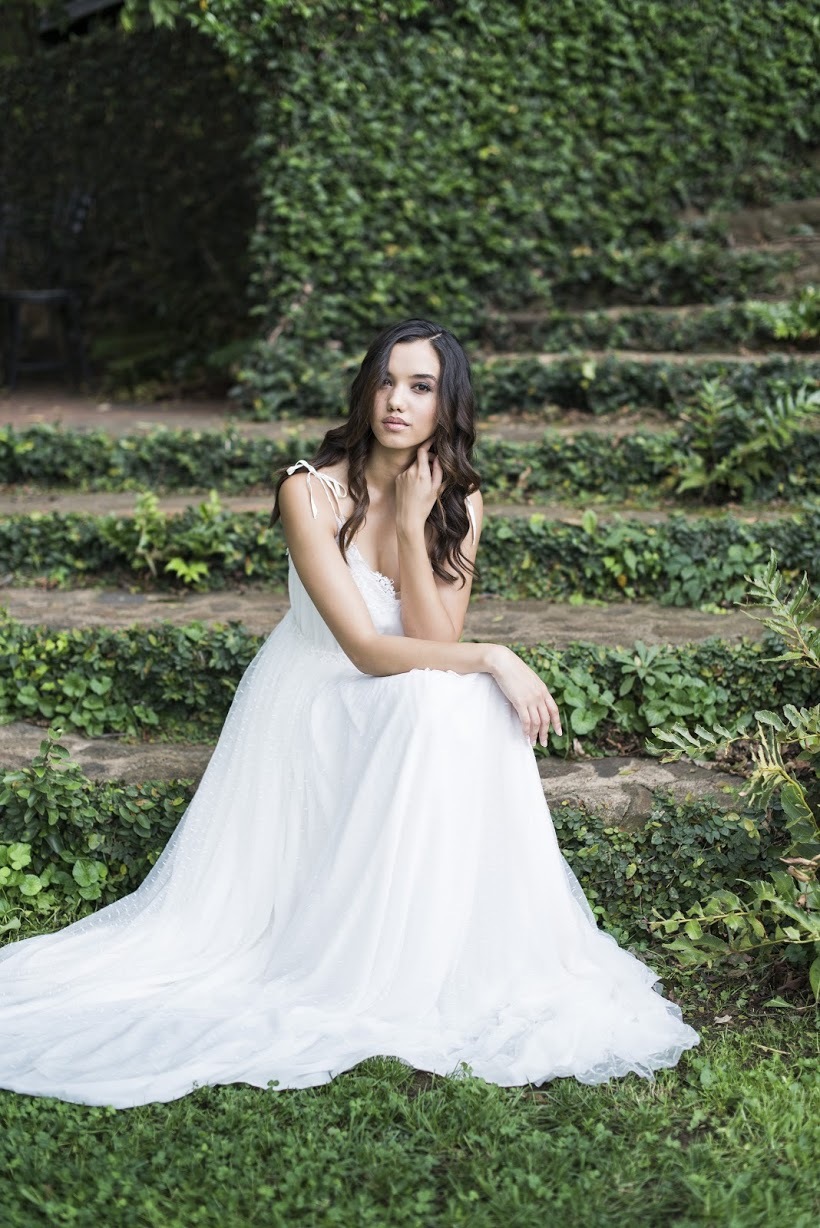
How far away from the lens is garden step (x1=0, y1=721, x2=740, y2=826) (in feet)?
12.9

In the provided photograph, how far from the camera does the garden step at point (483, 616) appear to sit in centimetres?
482

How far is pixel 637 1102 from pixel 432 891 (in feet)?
2.27

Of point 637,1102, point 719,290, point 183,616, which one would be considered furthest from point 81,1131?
point 719,290

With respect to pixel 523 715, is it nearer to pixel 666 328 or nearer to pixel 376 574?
pixel 376 574

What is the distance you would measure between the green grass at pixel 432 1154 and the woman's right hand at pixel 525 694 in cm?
86

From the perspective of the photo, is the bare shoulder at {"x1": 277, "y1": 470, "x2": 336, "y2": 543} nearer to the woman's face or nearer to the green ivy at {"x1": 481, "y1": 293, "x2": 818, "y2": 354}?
the woman's face

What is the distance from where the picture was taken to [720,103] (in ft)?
28.3

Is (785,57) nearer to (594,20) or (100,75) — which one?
(594,20)

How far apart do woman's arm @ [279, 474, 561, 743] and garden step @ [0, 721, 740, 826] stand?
1.81ft

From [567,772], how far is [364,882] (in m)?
1.08

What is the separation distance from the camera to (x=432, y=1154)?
2.76 m

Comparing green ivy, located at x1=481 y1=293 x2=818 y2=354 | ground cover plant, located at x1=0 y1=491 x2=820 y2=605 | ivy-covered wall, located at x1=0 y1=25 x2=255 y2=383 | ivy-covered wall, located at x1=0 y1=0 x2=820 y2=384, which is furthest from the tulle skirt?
ivy-covered wall, located at x1=0 y1=25 x2=255 y2=383

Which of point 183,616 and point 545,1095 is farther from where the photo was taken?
point 183,616

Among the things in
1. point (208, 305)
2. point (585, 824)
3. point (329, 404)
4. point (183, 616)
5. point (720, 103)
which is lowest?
point (585, 824)
